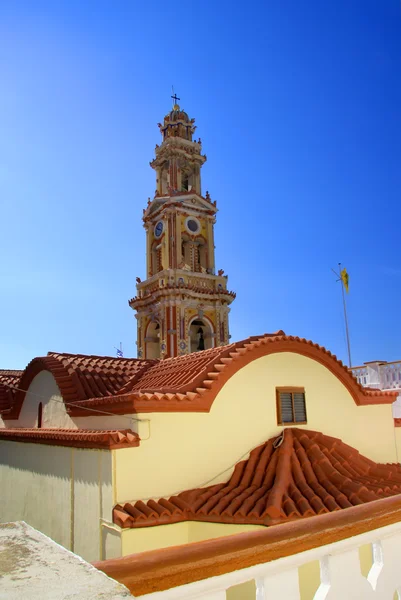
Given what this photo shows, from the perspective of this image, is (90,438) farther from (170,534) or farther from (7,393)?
(7,393)

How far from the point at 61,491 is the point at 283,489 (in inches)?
176

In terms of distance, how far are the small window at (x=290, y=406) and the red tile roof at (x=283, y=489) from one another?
29cm

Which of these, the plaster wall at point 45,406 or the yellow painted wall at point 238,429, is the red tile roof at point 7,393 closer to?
the plaster wall at point 45,406

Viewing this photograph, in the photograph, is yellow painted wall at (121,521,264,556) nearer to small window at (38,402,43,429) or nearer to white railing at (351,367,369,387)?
small window at (38,402,43,429)

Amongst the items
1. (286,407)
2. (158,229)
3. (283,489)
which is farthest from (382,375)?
(158,229)

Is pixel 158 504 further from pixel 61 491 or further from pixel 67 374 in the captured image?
pixel 67 374

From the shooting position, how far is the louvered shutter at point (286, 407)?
33.9ft

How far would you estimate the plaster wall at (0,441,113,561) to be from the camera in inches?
321

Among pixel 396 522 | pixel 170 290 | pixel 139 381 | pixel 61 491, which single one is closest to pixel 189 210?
pixel 170 290

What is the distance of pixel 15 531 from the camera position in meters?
1.99

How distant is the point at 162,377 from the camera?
37.9 ft

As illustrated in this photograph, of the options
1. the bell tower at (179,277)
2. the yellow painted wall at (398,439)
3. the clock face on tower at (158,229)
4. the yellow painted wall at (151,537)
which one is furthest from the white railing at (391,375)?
the clock face on tower at (158,229)

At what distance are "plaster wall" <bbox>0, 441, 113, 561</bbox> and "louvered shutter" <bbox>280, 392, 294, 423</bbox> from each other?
158 inches

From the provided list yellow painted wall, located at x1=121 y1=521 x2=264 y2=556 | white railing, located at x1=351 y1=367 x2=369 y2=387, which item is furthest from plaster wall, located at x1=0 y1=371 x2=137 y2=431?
white railing, located at x1=351 y1=367 x2=369 y2=387
